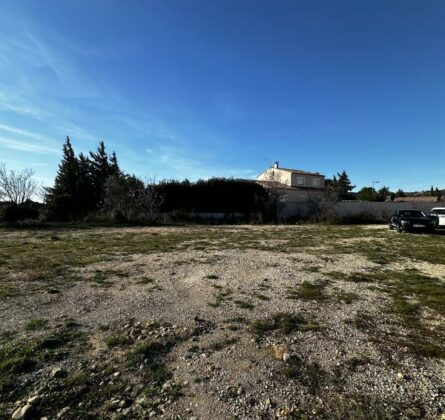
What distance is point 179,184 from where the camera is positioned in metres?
24.7

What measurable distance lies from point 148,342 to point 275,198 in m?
Answer: 22.0

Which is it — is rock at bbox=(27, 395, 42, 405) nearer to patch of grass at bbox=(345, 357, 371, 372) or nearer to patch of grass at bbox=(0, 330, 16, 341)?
patch of grass at bbox=(0, 330, 16, 341)

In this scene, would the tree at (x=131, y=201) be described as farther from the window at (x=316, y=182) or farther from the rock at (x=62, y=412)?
the window at (x=316, y=182)

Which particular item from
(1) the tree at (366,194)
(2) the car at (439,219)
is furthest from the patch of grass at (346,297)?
(1) the tree at (366,194)

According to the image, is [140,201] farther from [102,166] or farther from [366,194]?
[366,194]

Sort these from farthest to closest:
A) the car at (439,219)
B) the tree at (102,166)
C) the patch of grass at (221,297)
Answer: the tree at (102,166) → the car at (439,219) → the patch of grass at (221,297)

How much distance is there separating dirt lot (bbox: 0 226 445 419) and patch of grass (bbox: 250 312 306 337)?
0.09ft

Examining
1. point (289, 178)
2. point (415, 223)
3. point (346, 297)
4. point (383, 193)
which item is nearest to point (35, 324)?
point (346, 297)

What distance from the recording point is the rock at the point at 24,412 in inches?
91.3

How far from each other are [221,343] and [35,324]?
2.49m

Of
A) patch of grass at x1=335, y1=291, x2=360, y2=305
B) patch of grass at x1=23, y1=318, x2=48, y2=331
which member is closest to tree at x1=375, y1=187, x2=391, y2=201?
patch of grass at x1=335, y1=291, x2=360, y2=305

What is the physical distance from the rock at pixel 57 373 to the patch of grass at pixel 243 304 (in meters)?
2.56

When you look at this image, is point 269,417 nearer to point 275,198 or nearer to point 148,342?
point 148,342

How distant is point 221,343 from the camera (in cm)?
352
